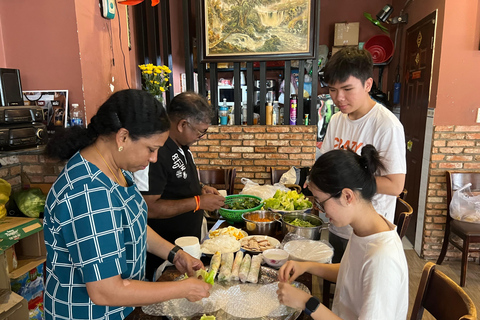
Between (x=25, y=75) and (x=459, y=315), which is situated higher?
(x=25, y=75)

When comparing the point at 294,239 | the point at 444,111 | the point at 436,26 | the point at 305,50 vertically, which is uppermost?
the point at 436,26

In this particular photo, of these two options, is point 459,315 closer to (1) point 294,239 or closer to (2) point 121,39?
(1) point 294,239

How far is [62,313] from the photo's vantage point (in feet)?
3.53

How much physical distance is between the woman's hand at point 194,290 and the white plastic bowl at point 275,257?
15.8 inches

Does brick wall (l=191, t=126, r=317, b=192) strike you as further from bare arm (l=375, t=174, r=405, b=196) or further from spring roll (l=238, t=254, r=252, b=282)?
spring roll (l=238, t=254, r=252, b=282)

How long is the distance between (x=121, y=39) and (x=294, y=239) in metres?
2.82

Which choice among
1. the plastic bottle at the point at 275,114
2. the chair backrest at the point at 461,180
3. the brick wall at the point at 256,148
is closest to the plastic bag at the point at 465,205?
the chair backrest at the point at 461,180

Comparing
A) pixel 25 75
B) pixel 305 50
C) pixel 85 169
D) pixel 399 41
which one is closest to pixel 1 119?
pixel 25 75

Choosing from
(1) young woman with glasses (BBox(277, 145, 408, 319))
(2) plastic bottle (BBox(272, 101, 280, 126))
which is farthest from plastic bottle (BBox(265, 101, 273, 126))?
(1) young woman with glasses (BBox(277, 145, 408, 319))

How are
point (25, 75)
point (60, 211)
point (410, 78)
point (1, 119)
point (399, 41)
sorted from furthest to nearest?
point (399, 41), point (410, 78), point (25, 75), point (1, 119), point (60, 211)

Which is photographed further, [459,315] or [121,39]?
[121,39]

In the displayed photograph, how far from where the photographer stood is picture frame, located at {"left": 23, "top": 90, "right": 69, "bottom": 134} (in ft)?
8.13

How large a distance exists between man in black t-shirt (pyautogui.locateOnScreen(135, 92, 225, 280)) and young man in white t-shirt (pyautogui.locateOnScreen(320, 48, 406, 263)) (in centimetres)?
76

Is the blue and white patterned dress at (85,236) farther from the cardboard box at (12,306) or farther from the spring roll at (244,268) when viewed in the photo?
the cardboard box at (12,306)
